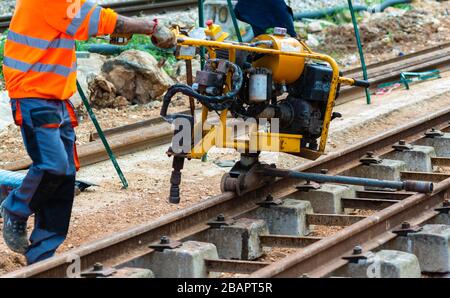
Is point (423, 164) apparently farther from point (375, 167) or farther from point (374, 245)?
point (374, 245)

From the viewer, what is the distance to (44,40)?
21.4ft

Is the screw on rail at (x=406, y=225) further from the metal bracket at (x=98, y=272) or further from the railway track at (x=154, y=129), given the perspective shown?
the railway track at (x=154, y=129)

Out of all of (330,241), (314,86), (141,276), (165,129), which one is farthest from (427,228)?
(165,129)

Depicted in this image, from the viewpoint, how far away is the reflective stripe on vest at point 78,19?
6.50 m

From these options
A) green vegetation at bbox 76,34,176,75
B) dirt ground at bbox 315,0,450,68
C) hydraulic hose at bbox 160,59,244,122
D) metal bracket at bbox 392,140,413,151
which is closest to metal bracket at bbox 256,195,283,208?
hydraulic hose at bbox 160,59,244,122

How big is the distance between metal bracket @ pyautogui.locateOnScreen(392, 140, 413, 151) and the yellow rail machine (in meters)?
1.51

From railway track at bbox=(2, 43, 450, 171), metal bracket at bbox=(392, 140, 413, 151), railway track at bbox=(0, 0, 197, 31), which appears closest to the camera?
metal bracket at bbox=(392, 140, 413, 151)

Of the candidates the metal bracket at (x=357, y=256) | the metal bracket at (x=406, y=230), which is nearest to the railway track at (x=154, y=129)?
the metal bracket at (x=406, y=230)

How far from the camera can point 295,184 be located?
8469 mm

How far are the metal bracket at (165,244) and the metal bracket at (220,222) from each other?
2.23 ft

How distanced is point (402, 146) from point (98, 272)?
4.47 m

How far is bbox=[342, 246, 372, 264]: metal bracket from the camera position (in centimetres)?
633

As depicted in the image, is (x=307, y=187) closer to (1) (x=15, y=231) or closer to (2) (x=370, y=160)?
(2) (x=370, y=160)

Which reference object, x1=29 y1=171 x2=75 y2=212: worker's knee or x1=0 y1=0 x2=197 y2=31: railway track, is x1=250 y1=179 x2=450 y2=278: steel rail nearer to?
x1=29 y1=171 x2=75 y2=212: worker's knee
